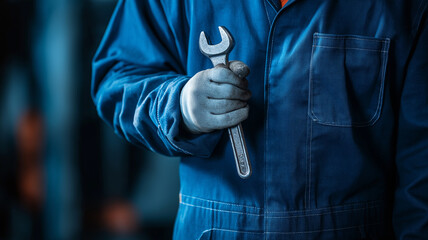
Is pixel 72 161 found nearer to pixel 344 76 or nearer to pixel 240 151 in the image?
pixel 240 151

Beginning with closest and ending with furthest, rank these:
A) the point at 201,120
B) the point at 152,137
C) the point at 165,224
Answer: the point at 201,120, the point at 152,137, the point at 165,224

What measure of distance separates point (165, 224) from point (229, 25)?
1699mm

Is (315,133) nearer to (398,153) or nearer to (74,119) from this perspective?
(398,153)

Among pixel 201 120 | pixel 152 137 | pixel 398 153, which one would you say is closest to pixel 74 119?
pixel 152 137

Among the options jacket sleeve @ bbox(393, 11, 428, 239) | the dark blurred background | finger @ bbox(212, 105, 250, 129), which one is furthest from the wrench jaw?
the dark blurred background

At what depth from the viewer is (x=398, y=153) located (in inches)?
37.1

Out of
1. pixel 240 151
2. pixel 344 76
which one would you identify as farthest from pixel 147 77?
pixel 344 76

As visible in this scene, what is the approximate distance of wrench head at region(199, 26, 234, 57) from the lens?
2.57 ft

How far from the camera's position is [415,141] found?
0.92 metres

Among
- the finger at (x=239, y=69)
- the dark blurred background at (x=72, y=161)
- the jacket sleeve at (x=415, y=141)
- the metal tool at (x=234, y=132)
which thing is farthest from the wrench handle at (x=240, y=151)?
the dark blurred background at (x=72, y=161)

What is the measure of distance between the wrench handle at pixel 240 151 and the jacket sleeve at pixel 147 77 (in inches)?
2.7

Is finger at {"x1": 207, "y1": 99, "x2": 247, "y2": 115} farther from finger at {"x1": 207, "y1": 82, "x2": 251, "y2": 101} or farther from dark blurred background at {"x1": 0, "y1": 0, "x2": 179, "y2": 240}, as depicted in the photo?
dark blurred background at {"x1": 0, "y1": 0, "x2": 179, "y2": 240}

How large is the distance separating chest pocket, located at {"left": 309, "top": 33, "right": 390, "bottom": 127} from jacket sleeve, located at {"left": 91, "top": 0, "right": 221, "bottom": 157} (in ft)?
0.82

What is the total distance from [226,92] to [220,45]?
0.10m
